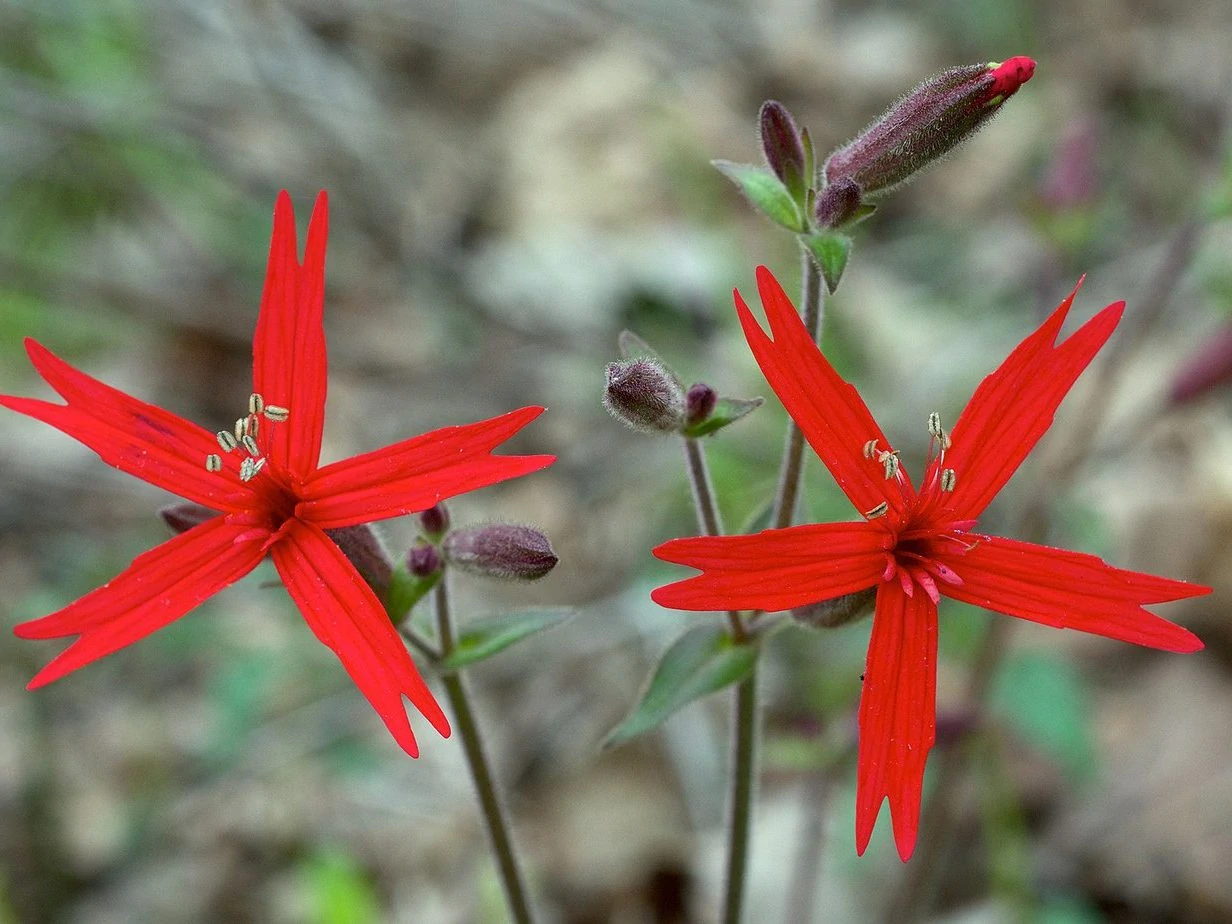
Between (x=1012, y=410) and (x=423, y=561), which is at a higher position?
(x=423, y=561)

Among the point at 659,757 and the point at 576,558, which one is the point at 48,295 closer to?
the point at 576,558

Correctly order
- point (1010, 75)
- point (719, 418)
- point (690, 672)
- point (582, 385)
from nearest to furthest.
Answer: point (1010, 75)
point (719, 418)
point (690, 672)
point (582, 385)

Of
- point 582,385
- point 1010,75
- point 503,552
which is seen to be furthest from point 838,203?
point 582,385

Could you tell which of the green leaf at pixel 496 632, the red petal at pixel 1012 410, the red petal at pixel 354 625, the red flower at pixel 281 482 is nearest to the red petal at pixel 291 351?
the red flower at pixel 281 482

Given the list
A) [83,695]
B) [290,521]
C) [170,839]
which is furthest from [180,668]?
[290,521]

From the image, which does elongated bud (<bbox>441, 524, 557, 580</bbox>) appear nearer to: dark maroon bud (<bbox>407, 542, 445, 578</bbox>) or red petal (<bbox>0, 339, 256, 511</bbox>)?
dark maroon bud (<bbox>407, 542, 445, 578</bbox>)

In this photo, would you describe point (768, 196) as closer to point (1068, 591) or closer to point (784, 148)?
point (784, 148)
